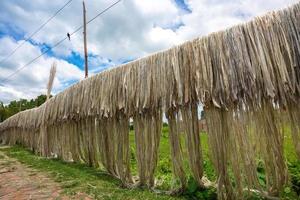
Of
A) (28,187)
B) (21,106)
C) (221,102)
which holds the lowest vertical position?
(28,187)

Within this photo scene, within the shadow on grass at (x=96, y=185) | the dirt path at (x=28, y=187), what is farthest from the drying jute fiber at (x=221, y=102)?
the dirt path at (x=28, y=187)

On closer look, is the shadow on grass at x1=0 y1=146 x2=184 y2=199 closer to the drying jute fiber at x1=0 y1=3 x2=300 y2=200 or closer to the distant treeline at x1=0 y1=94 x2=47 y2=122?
the drying jute fiber at x1=0 y1=3 x2=300 y2=200

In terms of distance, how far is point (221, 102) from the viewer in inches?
163

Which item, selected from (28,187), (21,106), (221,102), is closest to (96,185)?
(28,187)

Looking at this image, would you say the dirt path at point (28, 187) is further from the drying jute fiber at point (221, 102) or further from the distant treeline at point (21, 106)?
the distant treeline at point (21, 106)

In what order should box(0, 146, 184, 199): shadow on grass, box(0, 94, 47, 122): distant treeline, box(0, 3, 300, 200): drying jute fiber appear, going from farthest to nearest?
box(0, 94, 47, 122): distant treeline → box(0, 146, 184, 199): shadow on grass → box(0, 3, 300, 200): drying jute fiber

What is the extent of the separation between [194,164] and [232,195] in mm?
678

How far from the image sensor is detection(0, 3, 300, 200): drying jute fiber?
381 cm

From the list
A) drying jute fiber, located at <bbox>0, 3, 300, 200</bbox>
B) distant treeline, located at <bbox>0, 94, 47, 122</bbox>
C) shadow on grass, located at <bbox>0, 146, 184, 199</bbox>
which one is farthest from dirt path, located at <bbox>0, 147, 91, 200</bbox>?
distant treeline, located at <bbox>0, 94, 47, 122</bbox>

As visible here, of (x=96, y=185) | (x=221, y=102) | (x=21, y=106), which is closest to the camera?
(x=221, y=102)

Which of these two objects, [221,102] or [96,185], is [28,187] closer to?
[96,185]

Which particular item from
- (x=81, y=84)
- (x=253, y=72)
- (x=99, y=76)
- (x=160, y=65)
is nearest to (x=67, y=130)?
(x=81, y=84)

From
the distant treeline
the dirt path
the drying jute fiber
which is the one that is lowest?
the dirt path

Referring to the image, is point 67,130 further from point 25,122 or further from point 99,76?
point 25,122
